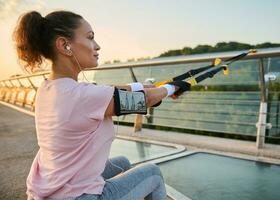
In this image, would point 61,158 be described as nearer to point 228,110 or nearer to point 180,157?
point 180,157

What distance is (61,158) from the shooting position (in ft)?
5.00

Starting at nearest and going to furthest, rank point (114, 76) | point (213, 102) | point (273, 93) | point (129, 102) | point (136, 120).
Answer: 1. point (129, 102)
2. point (273, 93)
3. point (136, 120)
4. point (213, 102)
5. point (114, 76)

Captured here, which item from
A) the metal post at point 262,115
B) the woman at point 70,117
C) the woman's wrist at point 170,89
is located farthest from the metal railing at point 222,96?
the woman at point 70,117

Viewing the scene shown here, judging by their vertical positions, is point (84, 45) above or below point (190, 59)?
below

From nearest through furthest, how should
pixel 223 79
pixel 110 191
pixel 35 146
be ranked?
pixel 110 191 → pixel 35 146 → pixel 223 79

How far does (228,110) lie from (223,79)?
2.06 feet

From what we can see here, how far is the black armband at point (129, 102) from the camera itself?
152 centimetres

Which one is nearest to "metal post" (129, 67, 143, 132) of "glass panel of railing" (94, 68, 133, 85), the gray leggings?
"glass panel of railing" (94, 68, 133, 85)

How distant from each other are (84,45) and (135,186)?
0.77m

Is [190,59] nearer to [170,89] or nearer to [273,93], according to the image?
[273,93]

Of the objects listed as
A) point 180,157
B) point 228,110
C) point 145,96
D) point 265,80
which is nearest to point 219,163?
point 180,157

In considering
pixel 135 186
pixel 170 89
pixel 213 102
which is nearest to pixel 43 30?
pixel 170 89

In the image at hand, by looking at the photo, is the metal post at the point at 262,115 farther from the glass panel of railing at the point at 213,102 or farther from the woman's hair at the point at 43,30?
the woman's hair at the point at 43,30

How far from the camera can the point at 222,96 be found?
5.45m
